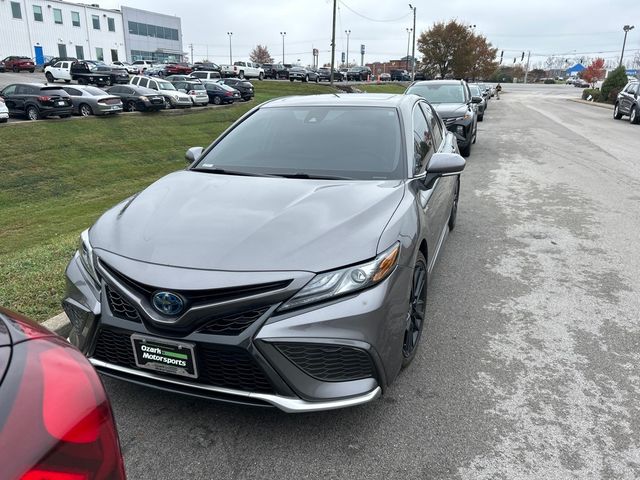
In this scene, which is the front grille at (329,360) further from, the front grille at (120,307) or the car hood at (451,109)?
the car hood at (451,109)

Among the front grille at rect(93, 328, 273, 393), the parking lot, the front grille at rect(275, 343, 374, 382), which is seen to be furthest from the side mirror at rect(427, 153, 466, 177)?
the front grille at rect(93, 328, 273, 393)

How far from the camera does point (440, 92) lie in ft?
42.8

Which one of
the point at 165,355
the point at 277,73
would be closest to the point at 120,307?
the point at 165,355

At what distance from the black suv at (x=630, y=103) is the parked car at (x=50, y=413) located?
24.7 m

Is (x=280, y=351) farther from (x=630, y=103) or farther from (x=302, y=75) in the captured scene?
(x=302, y=75)

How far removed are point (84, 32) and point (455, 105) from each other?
75.2 meters

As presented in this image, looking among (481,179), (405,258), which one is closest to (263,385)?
(405,258)

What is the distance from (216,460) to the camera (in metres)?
2.46

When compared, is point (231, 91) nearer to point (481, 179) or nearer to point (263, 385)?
point (481, 179)

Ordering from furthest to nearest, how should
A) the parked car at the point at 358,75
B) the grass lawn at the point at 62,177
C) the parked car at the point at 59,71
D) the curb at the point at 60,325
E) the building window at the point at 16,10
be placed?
1. the parked car at the point at 358,75
2. the building window at the point at 16,10
3. the parked car at the point at 59,71
4. the grass lawn at the point at 62,177
5. the curb at the point at 60,325

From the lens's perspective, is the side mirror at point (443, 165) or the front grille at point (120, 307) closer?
the front grille at point (120, 307)

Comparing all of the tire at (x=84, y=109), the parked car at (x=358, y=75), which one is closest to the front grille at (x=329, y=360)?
the tire at (x=84, y=109)

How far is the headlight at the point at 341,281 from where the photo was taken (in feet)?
7.63

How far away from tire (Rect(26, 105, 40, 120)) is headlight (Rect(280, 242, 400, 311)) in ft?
72.9
